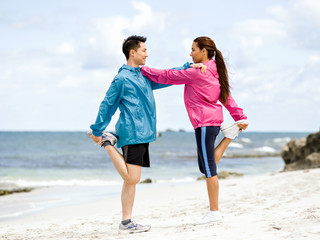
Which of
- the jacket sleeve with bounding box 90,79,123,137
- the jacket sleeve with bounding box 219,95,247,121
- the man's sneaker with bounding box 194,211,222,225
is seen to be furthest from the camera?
the jacket sleeve with bounding box 219,95,247,121

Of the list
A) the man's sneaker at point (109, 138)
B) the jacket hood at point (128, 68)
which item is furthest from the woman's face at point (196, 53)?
the man's sneaker at point (109, 138)

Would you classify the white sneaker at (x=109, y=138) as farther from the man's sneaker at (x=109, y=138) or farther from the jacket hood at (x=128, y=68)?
the jacket hood at (x=128, y=68)

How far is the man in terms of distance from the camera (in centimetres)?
405

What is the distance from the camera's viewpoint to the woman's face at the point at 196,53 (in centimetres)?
432

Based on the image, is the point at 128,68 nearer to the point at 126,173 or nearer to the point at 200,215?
the point at 126,173

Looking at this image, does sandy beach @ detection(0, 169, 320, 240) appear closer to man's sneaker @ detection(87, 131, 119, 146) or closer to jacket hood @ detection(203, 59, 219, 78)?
man's sneaker @ detection(87, 131, 119, 146)

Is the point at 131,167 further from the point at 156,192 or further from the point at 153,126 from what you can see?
the point at 156,192

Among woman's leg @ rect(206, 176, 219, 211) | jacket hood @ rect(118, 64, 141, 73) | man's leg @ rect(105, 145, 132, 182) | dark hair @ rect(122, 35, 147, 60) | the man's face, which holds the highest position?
dark hair @ rect(122, 35, 147, 60)

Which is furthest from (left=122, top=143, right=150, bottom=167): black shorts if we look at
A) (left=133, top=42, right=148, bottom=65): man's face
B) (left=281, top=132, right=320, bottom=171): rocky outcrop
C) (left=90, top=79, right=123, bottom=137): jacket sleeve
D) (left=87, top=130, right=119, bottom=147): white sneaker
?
(left=281, top=132, right=320, bottom=171): rocky outcrop

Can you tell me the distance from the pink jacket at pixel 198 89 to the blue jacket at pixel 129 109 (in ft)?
0.72

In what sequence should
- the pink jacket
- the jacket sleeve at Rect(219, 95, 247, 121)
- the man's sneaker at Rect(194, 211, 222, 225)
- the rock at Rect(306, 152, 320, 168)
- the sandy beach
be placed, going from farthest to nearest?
the rock at Rect(306, 152, 320, 168), the jacket sleeve at Rect(219, 95, 247, 121), the man's sneaker at Rect(194, 211, 222, 225), the pink jacket, the sandy beach

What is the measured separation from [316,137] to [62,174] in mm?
9970

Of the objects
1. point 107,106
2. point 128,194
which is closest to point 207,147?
point 128,194

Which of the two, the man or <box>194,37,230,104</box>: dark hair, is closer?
the man
